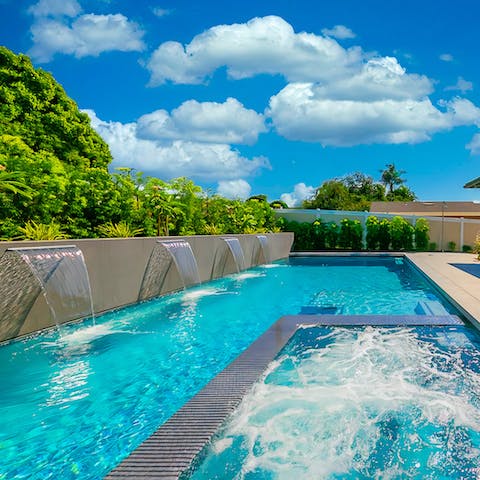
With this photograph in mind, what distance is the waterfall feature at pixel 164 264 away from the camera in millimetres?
9148

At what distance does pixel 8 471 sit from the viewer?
286cm

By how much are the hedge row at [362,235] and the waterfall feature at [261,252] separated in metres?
5.95

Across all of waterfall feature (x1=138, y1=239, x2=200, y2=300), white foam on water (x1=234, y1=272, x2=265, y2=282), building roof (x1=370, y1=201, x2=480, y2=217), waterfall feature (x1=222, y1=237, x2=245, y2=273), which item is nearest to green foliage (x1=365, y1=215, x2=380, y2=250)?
waterfall feature (x1=222, y1=237, x2=245, y2=273)

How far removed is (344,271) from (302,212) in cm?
997

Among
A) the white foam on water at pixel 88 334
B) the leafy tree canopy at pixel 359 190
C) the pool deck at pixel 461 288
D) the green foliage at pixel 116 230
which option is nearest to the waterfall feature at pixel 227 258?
the green foliage at pixel 116 230

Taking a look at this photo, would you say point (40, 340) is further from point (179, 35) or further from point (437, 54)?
point (437, 54)

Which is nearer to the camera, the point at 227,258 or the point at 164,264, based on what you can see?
the point at 164,264

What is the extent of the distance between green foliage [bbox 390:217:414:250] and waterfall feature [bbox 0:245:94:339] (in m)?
18.8

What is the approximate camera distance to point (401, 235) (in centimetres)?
2342

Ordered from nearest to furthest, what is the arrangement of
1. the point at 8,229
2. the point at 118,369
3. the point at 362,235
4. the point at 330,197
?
the point at 118,369 → the point at 8,229 → the point at 362,235 → the point at 330,197

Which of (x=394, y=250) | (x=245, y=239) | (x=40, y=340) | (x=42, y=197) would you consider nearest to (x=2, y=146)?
(x=42, y=197)

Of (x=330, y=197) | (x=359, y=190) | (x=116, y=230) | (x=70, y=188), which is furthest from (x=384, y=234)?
(x=359, y=190)

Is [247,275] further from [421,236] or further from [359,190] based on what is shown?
[359,190]

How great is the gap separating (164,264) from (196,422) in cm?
658
